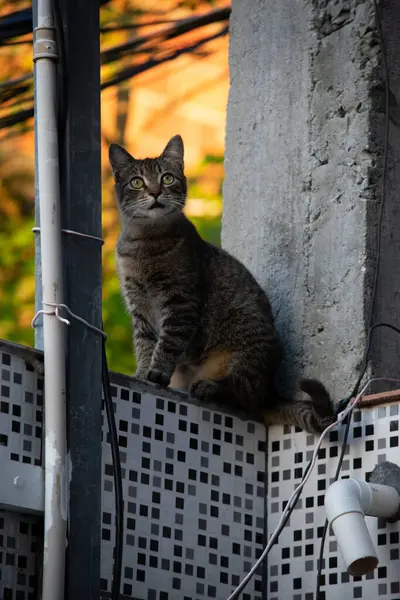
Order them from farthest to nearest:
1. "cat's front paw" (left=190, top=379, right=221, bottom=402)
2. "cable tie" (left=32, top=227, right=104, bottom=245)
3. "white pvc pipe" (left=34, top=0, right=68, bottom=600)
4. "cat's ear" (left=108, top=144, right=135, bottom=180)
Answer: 1. "cat's ear" (left=108, top=144, right=135, bottom=180)
2. "cat's front paw" (left=190, top=379, right=221, bottom=402)
3. "cable tie" (left=32, top=227, right=104, bottom=245)
4. "white pvc pipe" (left=34, top=0, right=68, bottom=600)

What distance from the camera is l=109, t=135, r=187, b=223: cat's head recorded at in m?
4.92

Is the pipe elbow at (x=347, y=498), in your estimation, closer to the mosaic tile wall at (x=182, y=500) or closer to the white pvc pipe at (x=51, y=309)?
the mosaic tile wall at (x=182, y=500)

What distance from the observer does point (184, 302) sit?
475 cm

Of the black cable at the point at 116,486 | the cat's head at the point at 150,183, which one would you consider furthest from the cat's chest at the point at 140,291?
the black cable at the point at 116,486

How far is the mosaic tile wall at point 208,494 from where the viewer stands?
142 inches

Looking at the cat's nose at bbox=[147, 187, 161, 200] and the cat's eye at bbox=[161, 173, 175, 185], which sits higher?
the cat's eye at bbox=[161, 173, 175, 185]

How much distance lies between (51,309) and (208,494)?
3.03 ft

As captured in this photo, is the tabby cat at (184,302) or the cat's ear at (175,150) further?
the cat's ear at (175,150)

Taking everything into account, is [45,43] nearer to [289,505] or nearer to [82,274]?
[82,274]

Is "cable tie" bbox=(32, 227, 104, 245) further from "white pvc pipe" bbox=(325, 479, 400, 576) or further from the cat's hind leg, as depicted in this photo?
"white pvc pipe" bbox=(325, 479, 400, 576)

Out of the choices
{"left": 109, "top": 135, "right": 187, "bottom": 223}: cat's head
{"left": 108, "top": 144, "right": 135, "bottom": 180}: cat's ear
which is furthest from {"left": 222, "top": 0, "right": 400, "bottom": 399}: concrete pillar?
{"left": 108, "top": 144, "right": 135, "bottom": 180}: cat's ear

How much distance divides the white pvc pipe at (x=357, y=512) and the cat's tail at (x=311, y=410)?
0.43 meters

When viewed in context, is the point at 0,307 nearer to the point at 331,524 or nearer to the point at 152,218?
the point at 152,218

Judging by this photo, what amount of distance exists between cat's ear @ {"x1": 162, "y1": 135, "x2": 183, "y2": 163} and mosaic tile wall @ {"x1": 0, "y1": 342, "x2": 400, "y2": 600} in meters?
1.34
